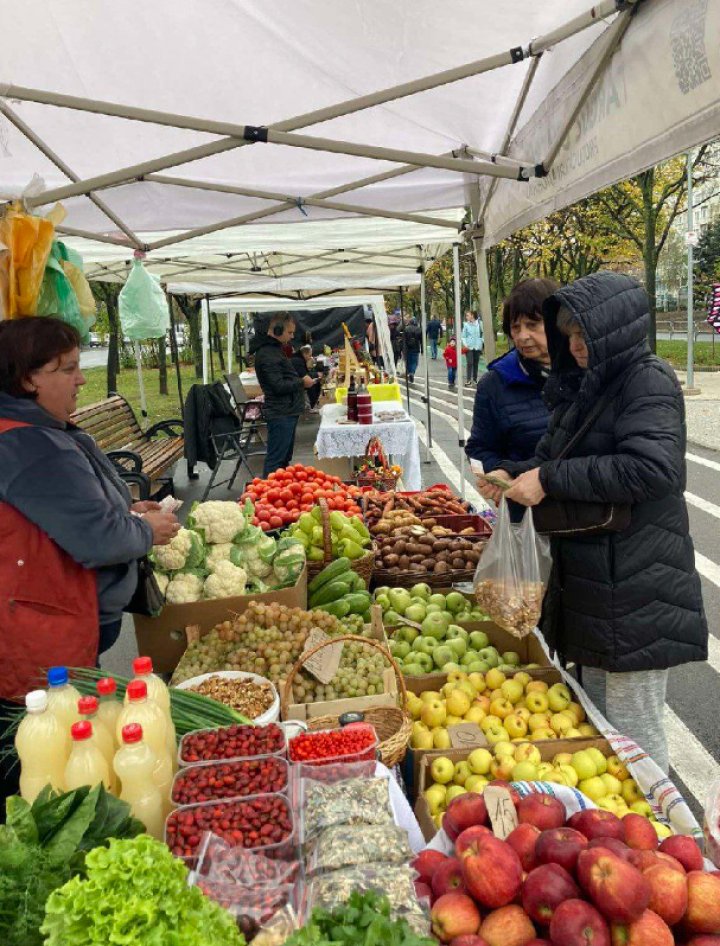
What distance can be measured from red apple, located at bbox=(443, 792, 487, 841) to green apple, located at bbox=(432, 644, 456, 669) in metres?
1.40

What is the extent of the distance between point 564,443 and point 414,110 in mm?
2159

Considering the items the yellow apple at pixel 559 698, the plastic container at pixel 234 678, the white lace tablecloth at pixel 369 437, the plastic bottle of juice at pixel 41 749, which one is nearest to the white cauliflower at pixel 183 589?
the plastic container at pixel 234 678

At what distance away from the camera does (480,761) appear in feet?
7.87

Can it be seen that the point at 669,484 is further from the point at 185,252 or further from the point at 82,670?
the point at 185,252

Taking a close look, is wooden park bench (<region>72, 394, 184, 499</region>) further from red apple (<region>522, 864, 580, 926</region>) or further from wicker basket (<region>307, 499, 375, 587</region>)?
red apple (<region>522, 864, 580, 926</region>)

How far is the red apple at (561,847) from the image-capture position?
149cm

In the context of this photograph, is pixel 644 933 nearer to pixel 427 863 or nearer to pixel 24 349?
pixel 427 863

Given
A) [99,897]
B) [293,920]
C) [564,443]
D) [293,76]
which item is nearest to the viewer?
[99,897]

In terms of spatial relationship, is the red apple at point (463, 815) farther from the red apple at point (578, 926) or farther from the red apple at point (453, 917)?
the red apple at point (578, 926)

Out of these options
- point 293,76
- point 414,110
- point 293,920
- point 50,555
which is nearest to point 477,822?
point 293,920

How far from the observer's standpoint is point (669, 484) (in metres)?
2.28

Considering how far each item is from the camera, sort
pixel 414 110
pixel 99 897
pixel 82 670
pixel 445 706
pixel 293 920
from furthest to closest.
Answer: pixel 414 110 → pixel 445 706 → pixel 82 670 → pixel 293 920 → pixel 99 897

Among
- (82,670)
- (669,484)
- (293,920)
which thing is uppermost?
(669,484)

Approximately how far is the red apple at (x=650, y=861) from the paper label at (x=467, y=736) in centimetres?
99
